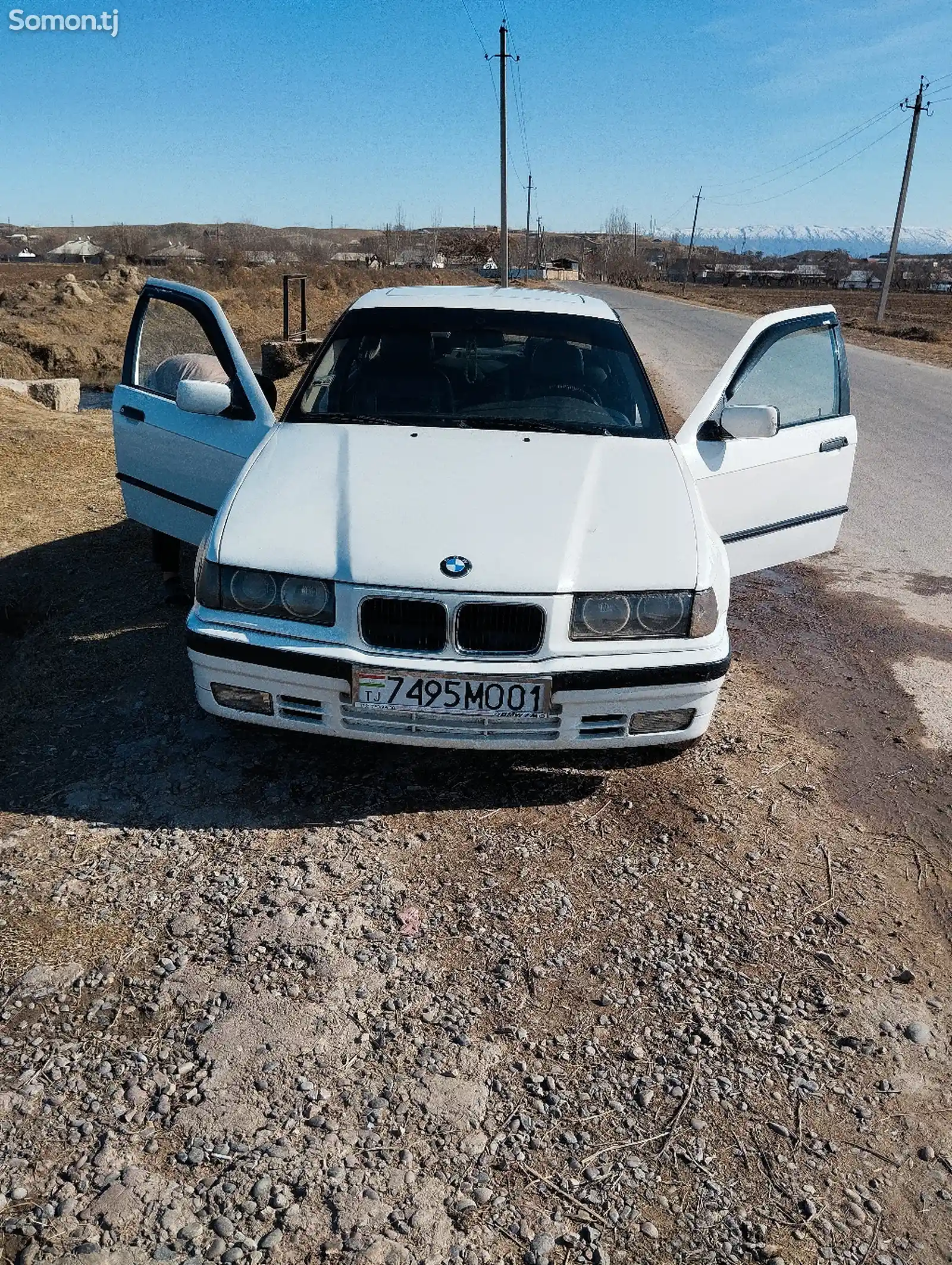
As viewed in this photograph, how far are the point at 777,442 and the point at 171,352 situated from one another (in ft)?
11.5

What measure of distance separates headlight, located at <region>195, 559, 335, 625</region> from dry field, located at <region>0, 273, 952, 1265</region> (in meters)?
0.68

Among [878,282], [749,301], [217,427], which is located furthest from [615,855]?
[878,282]

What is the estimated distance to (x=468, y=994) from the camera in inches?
97.4

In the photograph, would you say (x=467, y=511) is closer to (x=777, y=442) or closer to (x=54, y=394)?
(x=777, y=442)

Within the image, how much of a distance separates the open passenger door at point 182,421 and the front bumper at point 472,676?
1.08m

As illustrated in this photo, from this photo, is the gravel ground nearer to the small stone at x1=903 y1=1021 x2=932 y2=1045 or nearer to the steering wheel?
the small stone at x1=903 y1=1021 x2=932 y2=1045

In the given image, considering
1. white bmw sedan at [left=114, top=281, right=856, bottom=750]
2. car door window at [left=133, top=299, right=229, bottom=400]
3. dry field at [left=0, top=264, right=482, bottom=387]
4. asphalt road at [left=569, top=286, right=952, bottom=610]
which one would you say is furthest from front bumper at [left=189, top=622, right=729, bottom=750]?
dry field at [left=0, top=264, right=482, bottom=387]

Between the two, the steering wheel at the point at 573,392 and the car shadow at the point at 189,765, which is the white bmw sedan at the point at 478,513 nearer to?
the steering wheel at the point at 573,392

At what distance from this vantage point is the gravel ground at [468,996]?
1902mm

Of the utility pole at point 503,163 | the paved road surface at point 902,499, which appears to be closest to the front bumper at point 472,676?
the paved road surface at point 902,499

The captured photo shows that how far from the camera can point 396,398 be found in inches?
163

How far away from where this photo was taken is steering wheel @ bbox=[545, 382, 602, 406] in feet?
13.7

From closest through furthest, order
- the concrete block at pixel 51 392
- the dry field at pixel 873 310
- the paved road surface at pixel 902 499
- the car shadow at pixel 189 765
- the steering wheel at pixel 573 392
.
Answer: the car shadow at pixel 189 765, the steering wheel at pixel 573 392, the paved road surface at pixel 902 499, the concrete block at pixel 51 392, the dry field at pixel 873 310

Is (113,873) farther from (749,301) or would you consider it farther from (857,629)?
(749,301)
